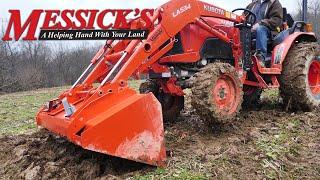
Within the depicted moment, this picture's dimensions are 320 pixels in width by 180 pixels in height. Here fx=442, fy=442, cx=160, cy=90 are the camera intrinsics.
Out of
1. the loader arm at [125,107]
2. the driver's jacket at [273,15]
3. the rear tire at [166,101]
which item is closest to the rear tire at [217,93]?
the loader arm at [125,107]

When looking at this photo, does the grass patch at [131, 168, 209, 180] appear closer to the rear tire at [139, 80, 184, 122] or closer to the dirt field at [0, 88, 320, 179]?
the dirt field at [0, 88, 320, 179]

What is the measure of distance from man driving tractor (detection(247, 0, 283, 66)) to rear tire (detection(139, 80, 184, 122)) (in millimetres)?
1598

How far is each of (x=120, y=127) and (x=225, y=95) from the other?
1957mm

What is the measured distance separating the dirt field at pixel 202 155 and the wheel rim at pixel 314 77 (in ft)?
3.75

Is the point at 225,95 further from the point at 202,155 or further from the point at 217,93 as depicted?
the point at 202,155

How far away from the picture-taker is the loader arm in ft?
15.7

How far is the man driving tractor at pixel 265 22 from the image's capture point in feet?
24.8

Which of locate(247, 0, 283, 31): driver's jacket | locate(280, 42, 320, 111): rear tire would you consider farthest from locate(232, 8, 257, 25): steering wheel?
locate(280, 42, 320, 111): rear tire

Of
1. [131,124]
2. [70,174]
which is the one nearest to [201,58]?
[131,124]

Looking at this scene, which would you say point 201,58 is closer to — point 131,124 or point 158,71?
point 158,71

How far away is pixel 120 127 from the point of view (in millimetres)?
4848

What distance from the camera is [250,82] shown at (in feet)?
24.9

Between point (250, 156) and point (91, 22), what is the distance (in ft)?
9.05

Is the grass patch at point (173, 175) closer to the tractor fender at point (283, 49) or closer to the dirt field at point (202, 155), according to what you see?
the dirt field at point (202, 155)
